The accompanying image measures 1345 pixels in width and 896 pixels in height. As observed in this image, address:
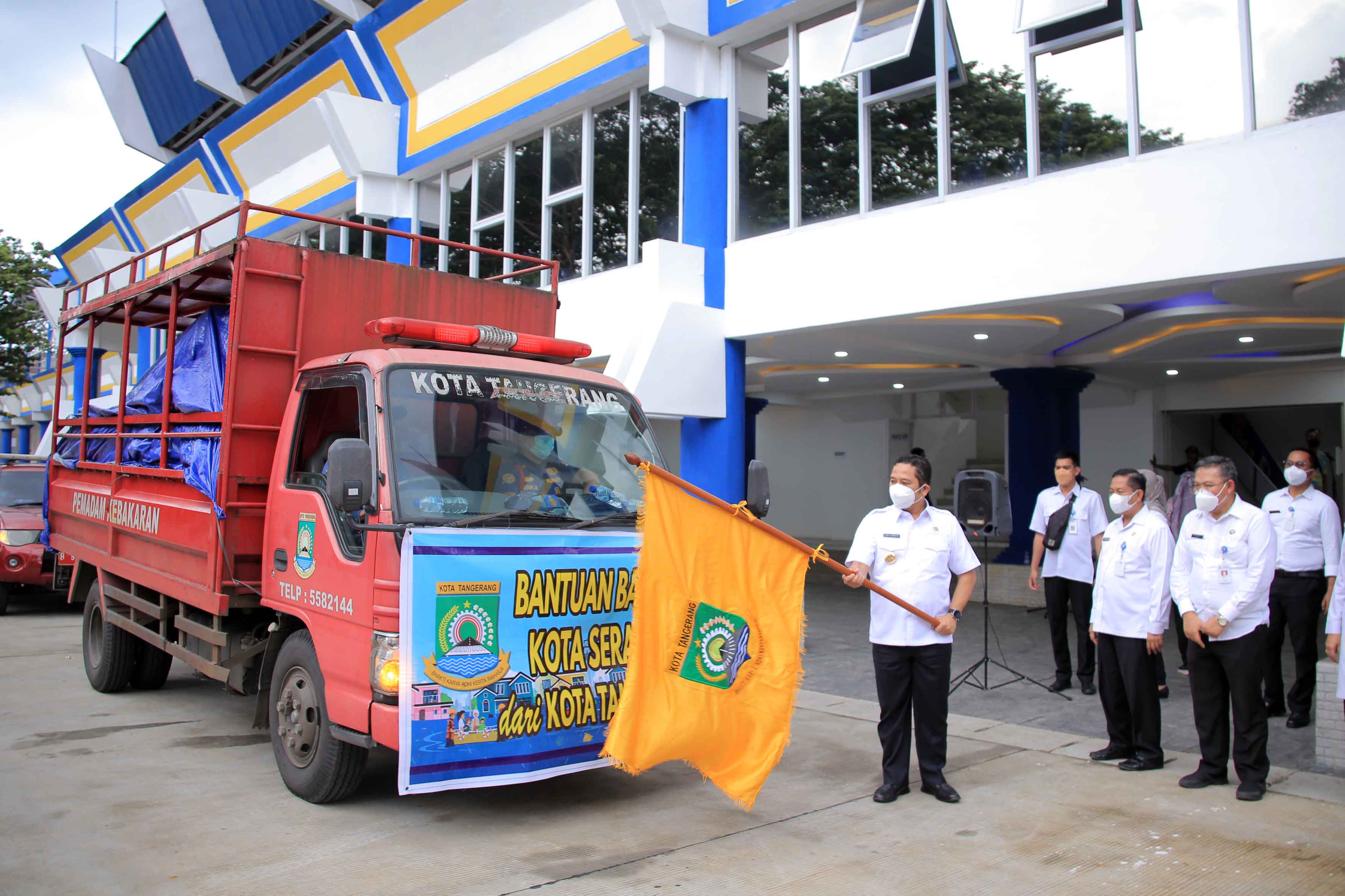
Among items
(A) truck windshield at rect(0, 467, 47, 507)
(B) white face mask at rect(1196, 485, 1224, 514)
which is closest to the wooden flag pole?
(B) white face mask at rect(1196, 485, 1224, 514)

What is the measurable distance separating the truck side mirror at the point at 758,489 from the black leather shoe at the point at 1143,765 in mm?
2676

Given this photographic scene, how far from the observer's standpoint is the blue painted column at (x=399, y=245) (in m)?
16.3

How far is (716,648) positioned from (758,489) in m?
0.98

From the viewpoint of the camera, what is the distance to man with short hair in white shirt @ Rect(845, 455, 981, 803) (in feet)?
17.7

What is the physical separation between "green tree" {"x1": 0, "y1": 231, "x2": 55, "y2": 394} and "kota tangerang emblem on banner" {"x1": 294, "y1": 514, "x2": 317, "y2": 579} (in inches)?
778

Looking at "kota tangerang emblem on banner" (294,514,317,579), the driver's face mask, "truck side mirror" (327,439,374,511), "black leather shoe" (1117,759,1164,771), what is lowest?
"black leather shoe" (1117,759,1164,771)

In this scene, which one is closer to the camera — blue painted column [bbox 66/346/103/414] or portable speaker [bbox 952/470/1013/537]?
portable speaker [bbox 952/470/1013/537]

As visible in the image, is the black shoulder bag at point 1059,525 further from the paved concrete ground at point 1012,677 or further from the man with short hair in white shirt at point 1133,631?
the man with short hair in white shirt at point 1133,631

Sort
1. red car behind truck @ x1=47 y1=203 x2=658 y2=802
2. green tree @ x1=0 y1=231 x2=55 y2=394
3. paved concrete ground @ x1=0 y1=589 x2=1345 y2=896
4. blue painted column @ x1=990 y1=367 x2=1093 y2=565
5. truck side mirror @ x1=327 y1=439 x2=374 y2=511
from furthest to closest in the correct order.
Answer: green tree @ x1=0 y1=231 x2=55 y2=394 < blue painted column @ x1=990 y1=367 x2=1093 y2=565 < red car behind truck @ x1=47 y1=203 x2=658 y2=802 < truck side mirror @ x1=327 y1=439 x2=374 y2=511 < paved concrete ground @ x1=0 y1=589 x2=1345 y2=896

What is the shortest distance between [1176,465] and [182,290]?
51.7ft

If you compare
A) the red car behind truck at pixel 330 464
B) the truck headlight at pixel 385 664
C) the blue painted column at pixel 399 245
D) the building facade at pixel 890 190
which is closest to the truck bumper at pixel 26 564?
the red car behind truck at pixel 330 464

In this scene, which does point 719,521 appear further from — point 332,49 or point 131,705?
point 332,49

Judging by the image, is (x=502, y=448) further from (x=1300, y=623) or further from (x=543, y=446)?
(x=1300, y=623)

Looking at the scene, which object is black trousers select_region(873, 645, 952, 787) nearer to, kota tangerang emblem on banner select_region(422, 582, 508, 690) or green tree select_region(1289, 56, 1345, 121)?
kota tangerang emblem on banner select_region(422, 582, 508, 690)
